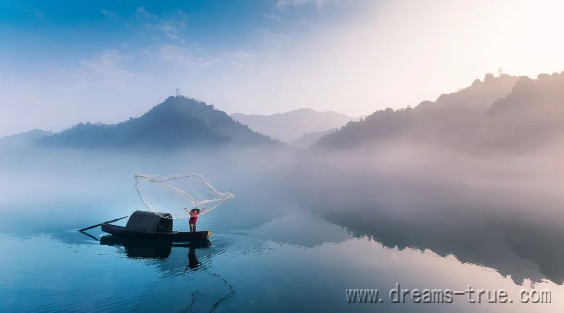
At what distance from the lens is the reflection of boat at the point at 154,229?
125ft

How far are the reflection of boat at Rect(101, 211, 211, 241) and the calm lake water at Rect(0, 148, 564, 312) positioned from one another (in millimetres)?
1394

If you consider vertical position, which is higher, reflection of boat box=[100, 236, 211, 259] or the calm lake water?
reflection of boat box=[100, 236, 211, 259]

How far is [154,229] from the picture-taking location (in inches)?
1521

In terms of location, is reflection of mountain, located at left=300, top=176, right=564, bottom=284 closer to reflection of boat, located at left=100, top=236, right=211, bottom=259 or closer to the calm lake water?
the calm lake water

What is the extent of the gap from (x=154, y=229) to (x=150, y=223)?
109cm

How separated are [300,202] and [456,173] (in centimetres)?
15290

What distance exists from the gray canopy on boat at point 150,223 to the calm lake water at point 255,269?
81.9 inches

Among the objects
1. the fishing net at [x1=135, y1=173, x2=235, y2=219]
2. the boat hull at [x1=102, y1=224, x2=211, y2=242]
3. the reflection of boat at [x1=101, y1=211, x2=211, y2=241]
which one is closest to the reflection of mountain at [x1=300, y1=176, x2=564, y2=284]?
the fishing net at [x1=135, y1=173, x2=235, y2=219]

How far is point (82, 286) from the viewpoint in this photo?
87.2ft

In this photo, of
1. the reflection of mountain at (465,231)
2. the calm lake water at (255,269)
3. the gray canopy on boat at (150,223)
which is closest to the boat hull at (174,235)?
the gray canopy on boat at (150,223)

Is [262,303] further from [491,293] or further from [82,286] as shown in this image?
[491,293]

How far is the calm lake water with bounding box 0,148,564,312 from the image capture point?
24.2 metres

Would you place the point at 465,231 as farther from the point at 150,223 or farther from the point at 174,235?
the point at 150,223

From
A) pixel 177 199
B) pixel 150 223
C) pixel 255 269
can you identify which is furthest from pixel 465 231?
pixel 177 199
